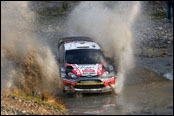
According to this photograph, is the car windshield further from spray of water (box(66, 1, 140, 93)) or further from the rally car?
spray of water (box(66, 1, 140, 93))

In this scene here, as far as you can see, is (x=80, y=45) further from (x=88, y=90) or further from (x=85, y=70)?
(x=88, y=90)

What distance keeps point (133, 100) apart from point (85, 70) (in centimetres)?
205

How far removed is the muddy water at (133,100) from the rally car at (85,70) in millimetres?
333

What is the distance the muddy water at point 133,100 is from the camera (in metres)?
11.0

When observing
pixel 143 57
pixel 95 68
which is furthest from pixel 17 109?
pixel 143 57

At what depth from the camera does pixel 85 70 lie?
13.3 m

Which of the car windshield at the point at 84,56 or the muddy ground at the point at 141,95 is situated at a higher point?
the car windshield at the point at 84,56

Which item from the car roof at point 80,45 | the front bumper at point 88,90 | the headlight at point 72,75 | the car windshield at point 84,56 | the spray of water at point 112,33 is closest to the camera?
the front bumper at point 88,90

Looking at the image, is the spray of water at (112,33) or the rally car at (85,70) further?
the spray of water at (112,33)

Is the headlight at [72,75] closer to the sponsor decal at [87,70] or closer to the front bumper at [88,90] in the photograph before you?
the sponsor decal at [87,70]

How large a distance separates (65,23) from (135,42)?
10398 mm

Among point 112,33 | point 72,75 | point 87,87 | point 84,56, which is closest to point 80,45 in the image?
point 84,56

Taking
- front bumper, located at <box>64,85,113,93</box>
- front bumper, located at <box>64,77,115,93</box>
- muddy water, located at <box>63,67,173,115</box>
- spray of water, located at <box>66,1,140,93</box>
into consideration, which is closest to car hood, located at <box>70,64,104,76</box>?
front bumper, located at <box>64,77,115,93</box>

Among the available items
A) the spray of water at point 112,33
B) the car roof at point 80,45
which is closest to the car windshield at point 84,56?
the car roof at point 80,45
